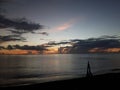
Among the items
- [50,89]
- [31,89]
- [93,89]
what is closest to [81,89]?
[93,89]

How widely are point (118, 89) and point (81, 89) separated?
269cm

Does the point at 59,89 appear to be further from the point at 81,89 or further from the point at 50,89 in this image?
the point at 81,89

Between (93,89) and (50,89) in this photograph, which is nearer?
(93,89)

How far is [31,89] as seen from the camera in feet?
61.3

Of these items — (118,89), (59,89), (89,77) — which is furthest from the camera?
(89,77)

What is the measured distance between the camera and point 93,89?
554 inches

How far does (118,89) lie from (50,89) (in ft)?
20.8

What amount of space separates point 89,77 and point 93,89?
14.3 ft

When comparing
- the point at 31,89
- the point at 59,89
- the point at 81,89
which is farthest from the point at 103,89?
the point at 31,89

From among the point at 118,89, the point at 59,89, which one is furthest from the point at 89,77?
the point at 118,89

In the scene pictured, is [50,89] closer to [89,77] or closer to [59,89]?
[59,89]

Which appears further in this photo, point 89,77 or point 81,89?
point 89,77

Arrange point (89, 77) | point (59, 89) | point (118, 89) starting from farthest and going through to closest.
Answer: point (89, 77)
point (59, 89)
point (118, 89)

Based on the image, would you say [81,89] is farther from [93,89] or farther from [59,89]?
[59,89]
